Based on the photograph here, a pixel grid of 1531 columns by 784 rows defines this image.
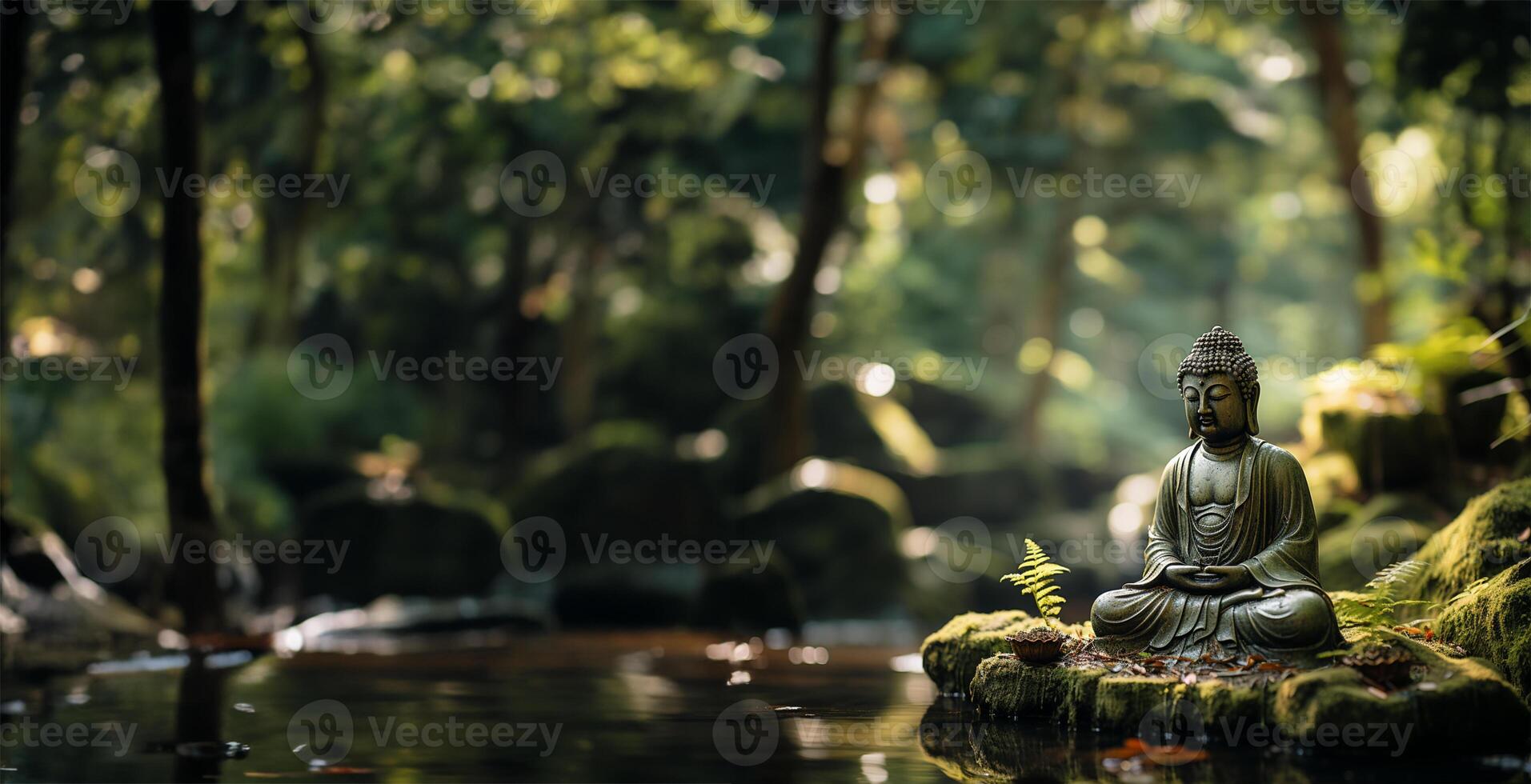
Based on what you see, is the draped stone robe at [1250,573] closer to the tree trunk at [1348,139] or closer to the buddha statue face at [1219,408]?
the buddha statue face at [1219,408]

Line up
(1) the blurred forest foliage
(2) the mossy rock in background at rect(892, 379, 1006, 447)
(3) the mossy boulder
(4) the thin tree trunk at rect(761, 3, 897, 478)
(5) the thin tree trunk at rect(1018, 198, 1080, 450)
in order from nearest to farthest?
(3) the mossy boulder < (1) the blurred forest foliage < (4) the thin tree trunk at rect(761, 3, 897, 478) < (5) the thin tree trunk at rect(1018, 198, 1080, 450) < (2) the mossy rock in background at rect(892, 379, 1006, 447)

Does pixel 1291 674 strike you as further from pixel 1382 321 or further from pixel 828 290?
pixel 828 290

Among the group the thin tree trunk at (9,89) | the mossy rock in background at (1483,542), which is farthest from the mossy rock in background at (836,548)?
the mossy rock in background at (1483,542)

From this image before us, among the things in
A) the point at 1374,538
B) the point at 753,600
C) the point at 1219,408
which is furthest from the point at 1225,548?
the point at 753,600

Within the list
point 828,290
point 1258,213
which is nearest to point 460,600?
point 828,290

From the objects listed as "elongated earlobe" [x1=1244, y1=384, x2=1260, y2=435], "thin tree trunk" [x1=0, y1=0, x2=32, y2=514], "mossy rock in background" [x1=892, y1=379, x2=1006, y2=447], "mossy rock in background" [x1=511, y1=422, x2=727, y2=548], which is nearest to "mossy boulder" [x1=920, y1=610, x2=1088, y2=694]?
"elongated earlobe" [x1=1244, y1=384, x2=1260, y2=435]

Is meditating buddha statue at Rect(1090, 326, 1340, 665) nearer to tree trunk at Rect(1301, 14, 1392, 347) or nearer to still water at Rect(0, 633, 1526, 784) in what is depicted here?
still water at Rect(0, 633, 1526, 784)

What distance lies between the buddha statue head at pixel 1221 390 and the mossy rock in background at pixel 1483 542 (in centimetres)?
219

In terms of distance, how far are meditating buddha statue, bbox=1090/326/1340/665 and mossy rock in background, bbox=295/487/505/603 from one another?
14.1 m

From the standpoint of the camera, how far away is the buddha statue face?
31.3 ft

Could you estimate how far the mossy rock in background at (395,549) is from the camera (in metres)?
21.8

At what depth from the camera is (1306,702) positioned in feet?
26.5

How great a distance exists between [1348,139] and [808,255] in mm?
8556

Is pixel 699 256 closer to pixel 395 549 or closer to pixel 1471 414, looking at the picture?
pixel 395 549
